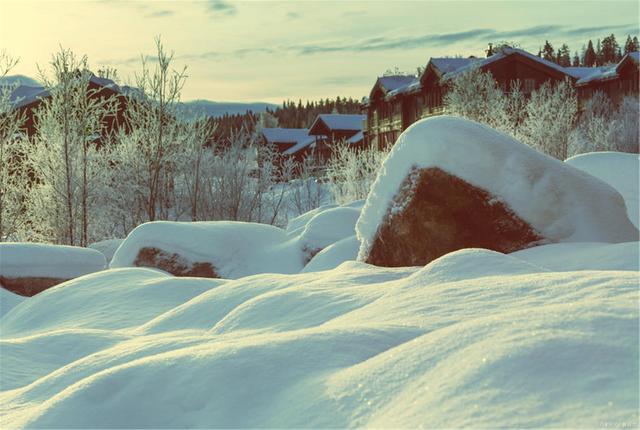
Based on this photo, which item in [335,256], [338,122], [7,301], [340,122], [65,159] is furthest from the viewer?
[340,122]

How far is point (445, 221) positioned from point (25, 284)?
616 centimetres

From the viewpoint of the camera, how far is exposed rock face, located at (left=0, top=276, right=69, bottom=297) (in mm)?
9680

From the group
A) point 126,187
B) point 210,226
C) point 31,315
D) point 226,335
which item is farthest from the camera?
point 126,187

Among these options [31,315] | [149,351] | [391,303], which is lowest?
[31,315]

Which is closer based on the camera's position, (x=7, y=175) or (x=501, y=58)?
(x=7, y=175)

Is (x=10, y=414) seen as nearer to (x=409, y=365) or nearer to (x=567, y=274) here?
(x=409, y=365)

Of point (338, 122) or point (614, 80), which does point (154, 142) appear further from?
point (338, 122)

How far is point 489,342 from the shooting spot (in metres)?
2.04

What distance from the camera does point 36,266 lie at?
9812mm

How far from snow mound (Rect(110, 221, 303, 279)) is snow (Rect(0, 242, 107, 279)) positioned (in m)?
0.54

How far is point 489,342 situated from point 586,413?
49 cm

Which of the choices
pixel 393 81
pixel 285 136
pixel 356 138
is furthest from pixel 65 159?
pixel 285 136

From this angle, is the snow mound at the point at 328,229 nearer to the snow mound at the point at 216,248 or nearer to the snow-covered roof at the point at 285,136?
the snow mound at the point at 216,248

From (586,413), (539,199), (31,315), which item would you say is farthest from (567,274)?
(31,315)
